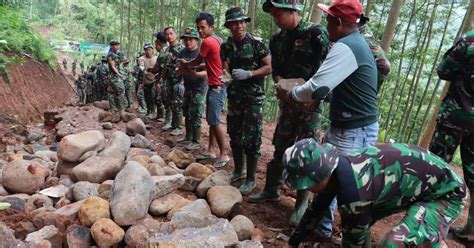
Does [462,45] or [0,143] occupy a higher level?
[462,45]

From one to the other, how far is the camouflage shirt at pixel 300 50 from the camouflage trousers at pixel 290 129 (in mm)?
319

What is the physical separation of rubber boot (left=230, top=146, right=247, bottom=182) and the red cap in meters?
1.98

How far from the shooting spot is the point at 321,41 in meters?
2.91

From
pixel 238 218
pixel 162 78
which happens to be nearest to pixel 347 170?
pixel 238 218

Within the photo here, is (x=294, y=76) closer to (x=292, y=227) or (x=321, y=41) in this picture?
(x=321, y=41)

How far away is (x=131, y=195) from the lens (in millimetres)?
2857

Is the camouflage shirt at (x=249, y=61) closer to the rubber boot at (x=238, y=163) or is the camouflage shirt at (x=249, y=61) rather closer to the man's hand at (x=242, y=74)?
the man's hand at (x=242, y=74)

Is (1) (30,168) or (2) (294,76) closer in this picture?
(2) (294,76)

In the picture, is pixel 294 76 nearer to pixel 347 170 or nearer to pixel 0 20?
pixel 347 170

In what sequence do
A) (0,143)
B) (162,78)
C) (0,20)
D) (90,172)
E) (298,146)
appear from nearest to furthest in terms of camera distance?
(298,146), (90,172), (0,143), (162,78), (0,20)

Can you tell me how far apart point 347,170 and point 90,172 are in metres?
2.69

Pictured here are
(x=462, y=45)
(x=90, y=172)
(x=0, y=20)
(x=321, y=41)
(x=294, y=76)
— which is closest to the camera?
(x=462, y=45)

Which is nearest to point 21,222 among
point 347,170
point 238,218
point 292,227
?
point 238,218

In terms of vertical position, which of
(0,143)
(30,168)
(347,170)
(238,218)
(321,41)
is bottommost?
(0,143)
